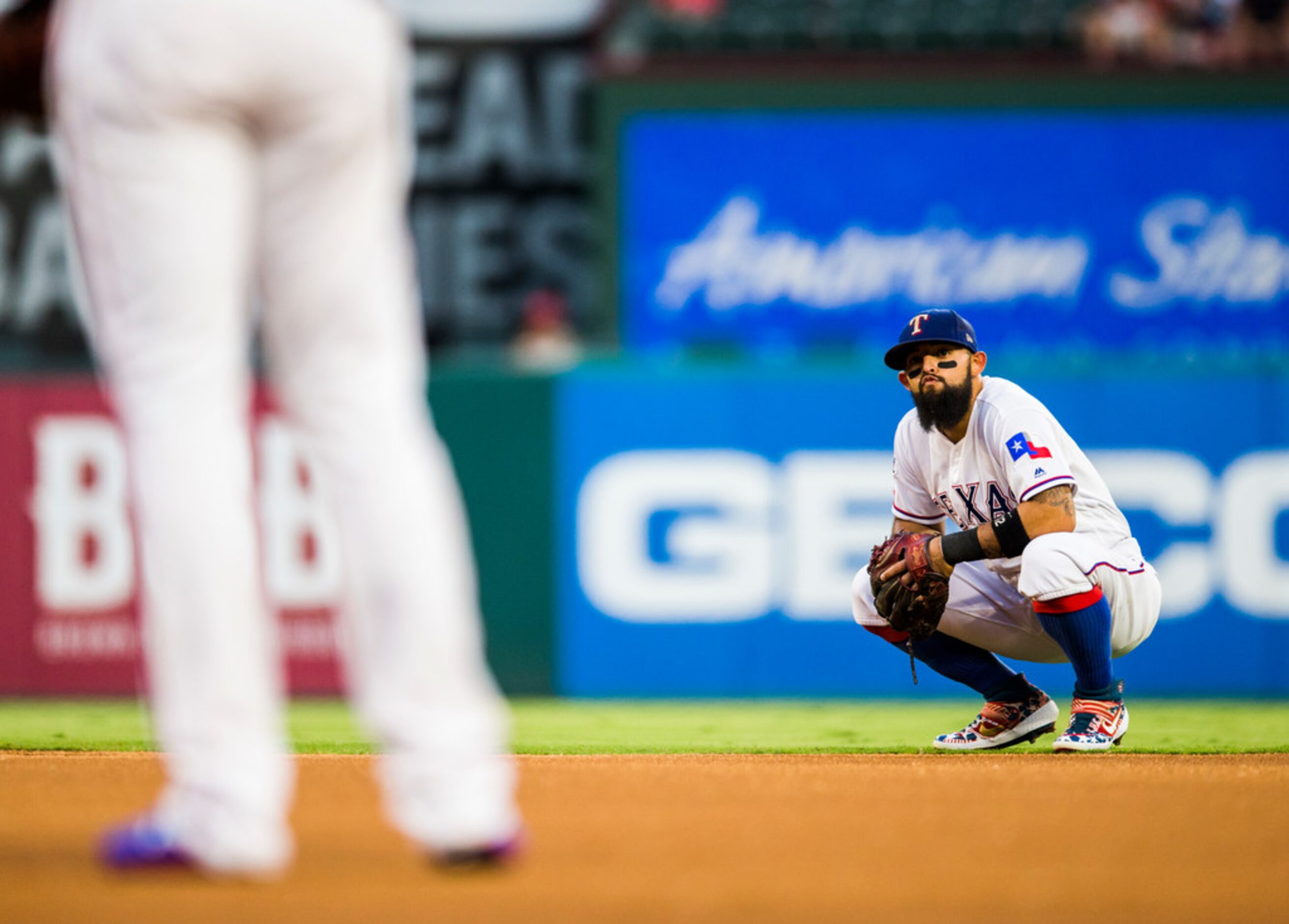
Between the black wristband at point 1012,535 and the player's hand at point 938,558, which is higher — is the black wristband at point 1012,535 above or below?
above

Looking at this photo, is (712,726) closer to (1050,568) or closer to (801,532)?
(801,532)

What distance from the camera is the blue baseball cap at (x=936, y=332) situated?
4852 millimetres

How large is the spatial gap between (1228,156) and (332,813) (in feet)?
36.6

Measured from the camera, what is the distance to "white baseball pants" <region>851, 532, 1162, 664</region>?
4949 mm

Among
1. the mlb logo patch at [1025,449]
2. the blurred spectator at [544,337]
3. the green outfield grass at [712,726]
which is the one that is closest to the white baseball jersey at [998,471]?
the mlb logo patch at [1025,449]

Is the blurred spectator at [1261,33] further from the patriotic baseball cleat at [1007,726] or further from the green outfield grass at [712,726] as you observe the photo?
the patriotic baseball cleat at [1007,726]

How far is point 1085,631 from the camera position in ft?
15.6

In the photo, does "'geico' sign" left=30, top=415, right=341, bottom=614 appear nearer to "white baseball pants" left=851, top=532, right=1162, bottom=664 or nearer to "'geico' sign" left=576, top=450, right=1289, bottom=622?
"'geico' sign" left=576, top=450, right=1289, bottom=622

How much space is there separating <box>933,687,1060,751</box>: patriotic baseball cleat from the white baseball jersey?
0.37 m

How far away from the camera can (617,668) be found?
26.1ft

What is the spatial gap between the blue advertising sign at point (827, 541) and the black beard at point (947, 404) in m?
2.85

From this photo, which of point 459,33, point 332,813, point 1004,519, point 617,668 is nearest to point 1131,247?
point 459,33

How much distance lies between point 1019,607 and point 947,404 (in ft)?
2.20

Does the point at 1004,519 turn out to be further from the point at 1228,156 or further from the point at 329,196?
the point at 1228,156
